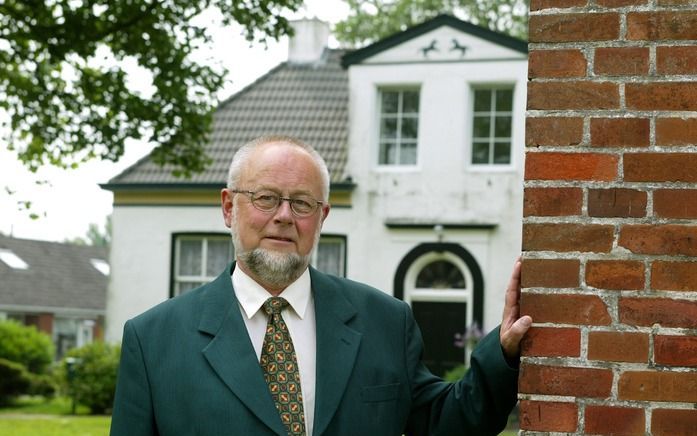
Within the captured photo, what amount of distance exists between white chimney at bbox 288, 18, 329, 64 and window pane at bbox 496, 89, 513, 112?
14.5ft

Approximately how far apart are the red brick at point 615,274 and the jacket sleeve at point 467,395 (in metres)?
0.39

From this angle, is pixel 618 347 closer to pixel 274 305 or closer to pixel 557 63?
pixel 557 63

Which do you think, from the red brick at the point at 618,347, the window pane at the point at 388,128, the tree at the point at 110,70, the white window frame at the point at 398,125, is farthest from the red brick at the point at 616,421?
the window pane at the point at 388,128

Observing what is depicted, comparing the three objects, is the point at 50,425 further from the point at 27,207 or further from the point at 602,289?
the point at 602,289

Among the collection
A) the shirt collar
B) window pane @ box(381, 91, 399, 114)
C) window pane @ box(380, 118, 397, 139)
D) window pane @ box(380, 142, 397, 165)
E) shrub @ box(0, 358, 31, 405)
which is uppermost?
window pane @ box(381, 91, 399, 114)

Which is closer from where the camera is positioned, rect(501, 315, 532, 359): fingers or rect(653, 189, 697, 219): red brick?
rect(653, 189, 697, 219): red brick

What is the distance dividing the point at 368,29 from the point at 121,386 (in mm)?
28880

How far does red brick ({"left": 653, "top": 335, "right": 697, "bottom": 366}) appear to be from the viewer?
8.90 ft

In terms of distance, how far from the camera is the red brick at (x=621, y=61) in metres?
2.79

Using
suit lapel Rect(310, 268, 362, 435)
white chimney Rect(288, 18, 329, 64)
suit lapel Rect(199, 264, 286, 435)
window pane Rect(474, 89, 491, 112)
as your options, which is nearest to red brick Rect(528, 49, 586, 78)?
suit lapel Rect(310, 268, 362, 435)

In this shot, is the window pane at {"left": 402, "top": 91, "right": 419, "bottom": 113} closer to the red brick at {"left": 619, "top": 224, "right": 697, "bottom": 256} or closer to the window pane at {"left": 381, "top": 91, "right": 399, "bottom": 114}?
the window pane at {"left": 381, "top": 91, "right": 399, "bottom": 114}

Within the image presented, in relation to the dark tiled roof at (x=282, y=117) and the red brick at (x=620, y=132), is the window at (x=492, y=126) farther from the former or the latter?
the red brick at (x=620, y=132)

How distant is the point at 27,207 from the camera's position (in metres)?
9.61

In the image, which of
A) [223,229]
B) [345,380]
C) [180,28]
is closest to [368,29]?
[223,229]
